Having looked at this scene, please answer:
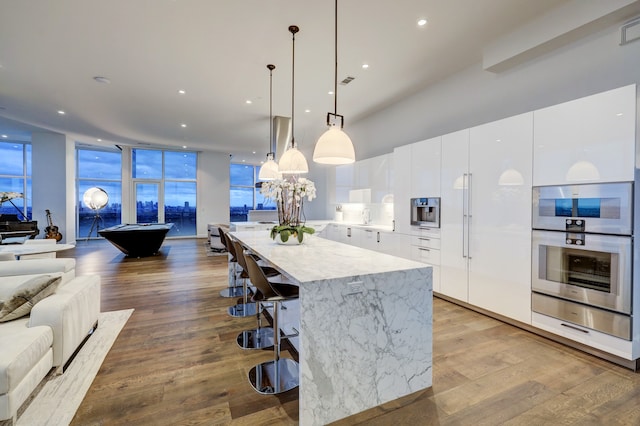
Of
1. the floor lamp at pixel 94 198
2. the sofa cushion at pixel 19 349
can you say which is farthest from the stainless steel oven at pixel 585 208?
the floor lamp at pixel 94 198

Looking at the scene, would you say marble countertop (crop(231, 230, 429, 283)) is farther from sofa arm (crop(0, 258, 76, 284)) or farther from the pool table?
the pool table

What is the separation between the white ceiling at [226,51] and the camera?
2.85 m

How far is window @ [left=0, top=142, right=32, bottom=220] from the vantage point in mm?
8703

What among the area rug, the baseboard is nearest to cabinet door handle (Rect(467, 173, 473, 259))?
the baseboard

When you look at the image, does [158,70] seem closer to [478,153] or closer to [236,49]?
[236,49]

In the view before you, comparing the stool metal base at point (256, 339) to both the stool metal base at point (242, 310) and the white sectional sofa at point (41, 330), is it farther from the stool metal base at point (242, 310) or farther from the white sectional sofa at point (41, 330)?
the white sectional sofa at point (41, 330)

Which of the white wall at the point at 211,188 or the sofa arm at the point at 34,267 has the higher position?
the white wall at the point at 211,188

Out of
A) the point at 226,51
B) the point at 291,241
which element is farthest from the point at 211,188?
the point at 291,241

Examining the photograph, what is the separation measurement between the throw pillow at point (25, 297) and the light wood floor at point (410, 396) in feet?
2.47

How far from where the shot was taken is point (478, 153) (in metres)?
3.45

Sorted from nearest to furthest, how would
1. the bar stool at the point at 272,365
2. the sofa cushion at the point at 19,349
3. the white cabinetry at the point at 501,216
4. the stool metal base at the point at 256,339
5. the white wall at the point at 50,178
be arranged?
the sofa cushion at the point at 19,349 → the bar stool at the point at 272,365 → the stool metal base at the point at 256,339 → the white cabinetry at the point at 501,216 → the white wall at the point at 50,178

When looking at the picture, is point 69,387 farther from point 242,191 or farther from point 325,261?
point 242,191

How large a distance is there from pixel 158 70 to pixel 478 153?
14.6 feet

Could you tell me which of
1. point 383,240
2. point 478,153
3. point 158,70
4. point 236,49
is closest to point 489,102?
point 478,153
